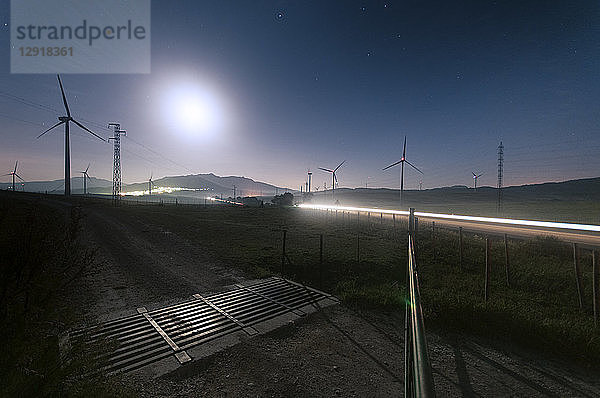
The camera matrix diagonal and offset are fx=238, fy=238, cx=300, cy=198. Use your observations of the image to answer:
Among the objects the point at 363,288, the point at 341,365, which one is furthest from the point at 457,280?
the point at 341,365

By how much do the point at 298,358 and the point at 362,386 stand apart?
1.39 metres

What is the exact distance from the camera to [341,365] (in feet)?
16.6

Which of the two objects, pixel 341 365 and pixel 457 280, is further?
pixel 457 280

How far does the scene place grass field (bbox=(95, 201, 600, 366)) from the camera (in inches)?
259

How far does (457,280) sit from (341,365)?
7.69m

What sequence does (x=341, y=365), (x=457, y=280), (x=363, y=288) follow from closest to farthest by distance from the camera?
(x=341, y=365), (x=363, y=288), (x=457, y=280)

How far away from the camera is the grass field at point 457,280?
6570 millimetres

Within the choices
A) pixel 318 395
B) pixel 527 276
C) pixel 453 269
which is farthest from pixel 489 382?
pixel 527 276

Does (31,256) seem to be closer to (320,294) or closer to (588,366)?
(320,294)

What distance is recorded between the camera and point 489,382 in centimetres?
477

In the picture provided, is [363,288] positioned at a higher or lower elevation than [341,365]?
higher

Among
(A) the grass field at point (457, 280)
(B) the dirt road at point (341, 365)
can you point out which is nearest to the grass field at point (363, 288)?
(A) the grass field at point (457, 280)

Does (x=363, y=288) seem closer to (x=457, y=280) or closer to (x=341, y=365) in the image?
(x=341, y=365)

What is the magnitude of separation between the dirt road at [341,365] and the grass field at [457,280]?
2.72ft
